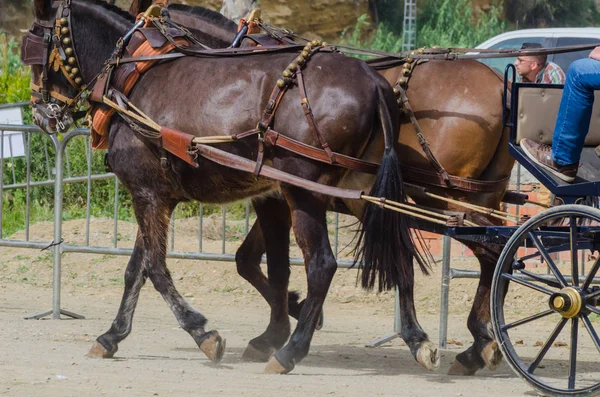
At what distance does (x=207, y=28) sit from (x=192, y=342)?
2096 millimetres

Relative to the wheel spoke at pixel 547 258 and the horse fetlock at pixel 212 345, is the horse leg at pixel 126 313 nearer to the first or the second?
the horse fetlock at pixel 212 345

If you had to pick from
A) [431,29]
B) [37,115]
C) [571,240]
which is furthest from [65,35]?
[431,29]

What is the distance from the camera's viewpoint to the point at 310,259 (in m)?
6.13

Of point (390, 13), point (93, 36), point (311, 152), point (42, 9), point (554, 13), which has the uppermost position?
point (554, 13)

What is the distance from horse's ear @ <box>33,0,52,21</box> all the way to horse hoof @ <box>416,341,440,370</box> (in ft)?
10.3

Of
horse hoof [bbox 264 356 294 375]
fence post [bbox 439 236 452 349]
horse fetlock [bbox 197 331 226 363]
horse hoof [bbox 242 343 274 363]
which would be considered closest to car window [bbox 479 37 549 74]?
fence post [bbox 439 236 452 349]

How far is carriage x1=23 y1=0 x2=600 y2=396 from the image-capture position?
5469 millimetres

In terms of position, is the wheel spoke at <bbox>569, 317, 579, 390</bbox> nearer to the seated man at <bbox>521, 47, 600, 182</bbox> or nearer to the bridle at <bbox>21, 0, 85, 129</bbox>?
the seated man at <bbox>521, 47, 600, 182</bbox>

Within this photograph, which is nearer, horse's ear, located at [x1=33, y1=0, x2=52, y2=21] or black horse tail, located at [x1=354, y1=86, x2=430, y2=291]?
black horse tail, located at [x1=354, y1=86, x2=430, y2=291]

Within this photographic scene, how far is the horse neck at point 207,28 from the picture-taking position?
6961 mm

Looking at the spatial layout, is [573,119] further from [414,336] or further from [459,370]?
[459,370]

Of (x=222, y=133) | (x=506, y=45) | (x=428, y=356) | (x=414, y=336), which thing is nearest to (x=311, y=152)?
(x=222, y=133)

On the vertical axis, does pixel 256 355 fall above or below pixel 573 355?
below

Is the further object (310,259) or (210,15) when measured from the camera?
(210,15)
